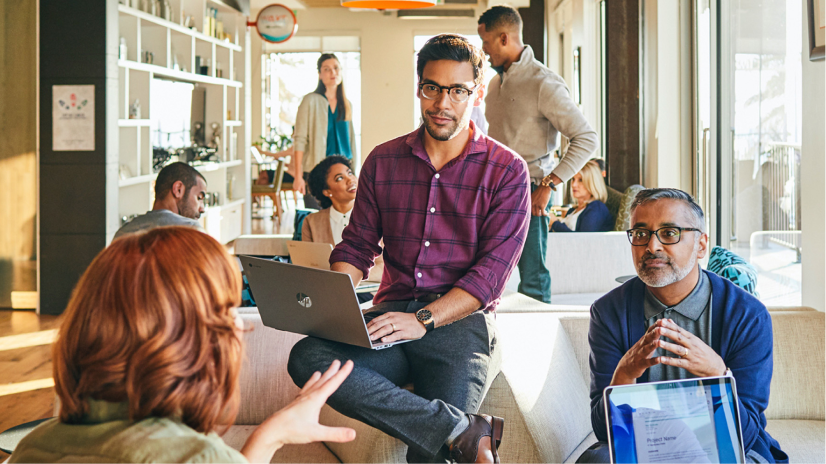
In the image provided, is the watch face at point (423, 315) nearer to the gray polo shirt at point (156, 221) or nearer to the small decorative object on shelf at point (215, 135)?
the gray polo shirt at point (156, 221)

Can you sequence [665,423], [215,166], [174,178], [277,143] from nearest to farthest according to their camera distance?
[665,423]
[174,178]
[215,166]
[277,143]

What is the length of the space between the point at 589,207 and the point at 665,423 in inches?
132

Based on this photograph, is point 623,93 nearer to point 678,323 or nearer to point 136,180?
point 136,180

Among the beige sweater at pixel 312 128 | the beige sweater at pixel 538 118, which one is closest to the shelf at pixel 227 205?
the beige sweater at pixel 312 128

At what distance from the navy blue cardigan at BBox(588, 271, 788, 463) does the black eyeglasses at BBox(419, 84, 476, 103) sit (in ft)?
2.32

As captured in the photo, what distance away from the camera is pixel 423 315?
206cm

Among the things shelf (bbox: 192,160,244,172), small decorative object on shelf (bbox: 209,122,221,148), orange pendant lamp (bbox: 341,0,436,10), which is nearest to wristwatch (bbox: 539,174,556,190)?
orange pendant lamp (bbox: 341,0,436,10)

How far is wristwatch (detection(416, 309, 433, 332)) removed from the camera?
2.06 metres

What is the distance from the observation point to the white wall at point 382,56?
14.1 metres

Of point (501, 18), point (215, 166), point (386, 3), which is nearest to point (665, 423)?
point (501, 18)

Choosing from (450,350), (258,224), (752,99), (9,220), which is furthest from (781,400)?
(258,224)

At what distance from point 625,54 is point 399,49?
8782 mm

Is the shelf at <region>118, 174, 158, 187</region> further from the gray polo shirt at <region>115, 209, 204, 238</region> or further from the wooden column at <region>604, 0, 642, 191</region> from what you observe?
the wooden column at <region>604, 0, 642, 191</region>

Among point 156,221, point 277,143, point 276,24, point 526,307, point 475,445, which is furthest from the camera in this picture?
point 277,143
